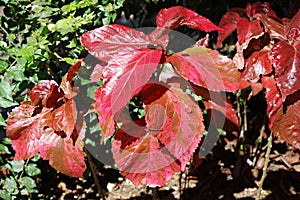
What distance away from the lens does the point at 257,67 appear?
166 centimetres

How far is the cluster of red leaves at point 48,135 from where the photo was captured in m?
1.62

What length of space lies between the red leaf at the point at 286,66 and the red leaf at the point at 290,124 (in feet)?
0.37

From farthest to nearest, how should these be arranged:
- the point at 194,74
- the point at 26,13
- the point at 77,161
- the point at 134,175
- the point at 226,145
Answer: the point at 226,145
the point at 26,13
the point at 77,161
the point at 134,175
the point at 194,74

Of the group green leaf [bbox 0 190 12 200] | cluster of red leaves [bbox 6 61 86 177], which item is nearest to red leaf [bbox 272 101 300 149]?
cluster of red leaves [bbox 6 61 86 177]

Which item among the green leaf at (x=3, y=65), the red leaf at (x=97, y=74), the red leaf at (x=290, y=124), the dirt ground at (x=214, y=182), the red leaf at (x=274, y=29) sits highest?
the red leaf at (x=274, y=29)

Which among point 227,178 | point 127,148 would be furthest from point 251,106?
point 127,148

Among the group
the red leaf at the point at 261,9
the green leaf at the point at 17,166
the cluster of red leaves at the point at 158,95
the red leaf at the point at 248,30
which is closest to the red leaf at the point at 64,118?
the cluster of red leaves at the point at 158,95

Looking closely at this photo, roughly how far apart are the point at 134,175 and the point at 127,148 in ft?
0.32

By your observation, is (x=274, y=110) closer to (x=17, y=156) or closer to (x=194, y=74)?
A: (x=194, y=74)

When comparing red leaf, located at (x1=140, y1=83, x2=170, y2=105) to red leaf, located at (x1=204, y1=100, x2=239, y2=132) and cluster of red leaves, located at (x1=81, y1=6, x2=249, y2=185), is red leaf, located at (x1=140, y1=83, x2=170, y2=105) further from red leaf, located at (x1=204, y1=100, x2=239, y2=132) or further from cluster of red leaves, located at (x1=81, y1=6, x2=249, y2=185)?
red leaf, located at (x1=204, y1=100, x2=239, y2=132)

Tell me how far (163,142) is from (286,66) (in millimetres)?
488

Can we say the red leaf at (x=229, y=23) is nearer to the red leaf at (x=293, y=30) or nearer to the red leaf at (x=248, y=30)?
the red leaf at (x=248, y=30)

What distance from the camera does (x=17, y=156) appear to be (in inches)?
64.7

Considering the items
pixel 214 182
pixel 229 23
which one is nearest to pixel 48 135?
pixel 229 23
